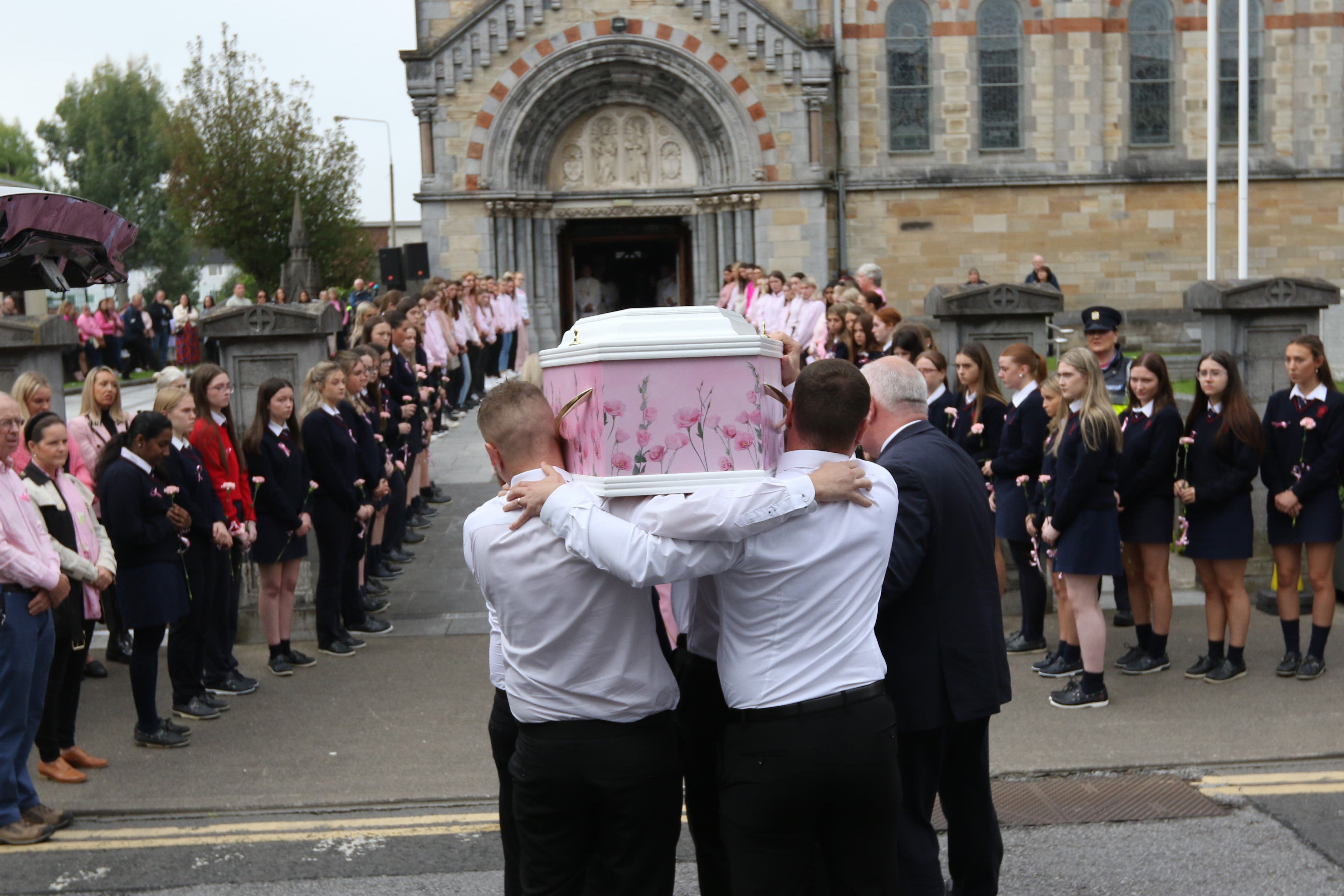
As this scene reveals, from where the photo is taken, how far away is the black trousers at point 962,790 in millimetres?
4293

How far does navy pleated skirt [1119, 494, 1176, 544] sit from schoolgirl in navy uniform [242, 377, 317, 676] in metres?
5.14

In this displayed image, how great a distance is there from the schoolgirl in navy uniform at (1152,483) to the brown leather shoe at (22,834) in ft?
19.2

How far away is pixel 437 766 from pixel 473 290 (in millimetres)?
13788

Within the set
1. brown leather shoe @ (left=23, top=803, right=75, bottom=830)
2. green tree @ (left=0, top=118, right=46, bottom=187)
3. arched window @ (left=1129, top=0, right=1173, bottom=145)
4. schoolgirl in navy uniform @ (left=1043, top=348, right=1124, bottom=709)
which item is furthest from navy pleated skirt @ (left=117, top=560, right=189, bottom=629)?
green tree @ (left=0, top=118, right=46, bottom=187)

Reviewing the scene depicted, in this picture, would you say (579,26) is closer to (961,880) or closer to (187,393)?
(187,393)

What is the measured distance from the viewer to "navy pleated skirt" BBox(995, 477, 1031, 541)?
8.21 metres

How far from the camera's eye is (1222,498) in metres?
7.64

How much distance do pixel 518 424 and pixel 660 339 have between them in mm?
464

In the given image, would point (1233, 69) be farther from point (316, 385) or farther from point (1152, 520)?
point (316, 385)

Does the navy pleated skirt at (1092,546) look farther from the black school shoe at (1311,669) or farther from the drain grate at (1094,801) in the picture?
the black school shoe at (1311,669)

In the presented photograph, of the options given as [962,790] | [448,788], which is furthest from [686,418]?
[448,788]

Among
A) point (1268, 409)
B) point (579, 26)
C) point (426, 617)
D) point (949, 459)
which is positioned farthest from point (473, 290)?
point (949, 459)

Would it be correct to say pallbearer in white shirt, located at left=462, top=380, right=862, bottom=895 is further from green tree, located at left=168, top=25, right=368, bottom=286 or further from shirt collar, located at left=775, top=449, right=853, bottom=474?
green tree, located at left=168, top=25, right=368, bottom=286

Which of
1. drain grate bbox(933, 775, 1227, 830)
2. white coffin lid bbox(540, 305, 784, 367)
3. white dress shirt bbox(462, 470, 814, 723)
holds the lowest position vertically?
drain grate bbox(933, 775, 1227, 830)
